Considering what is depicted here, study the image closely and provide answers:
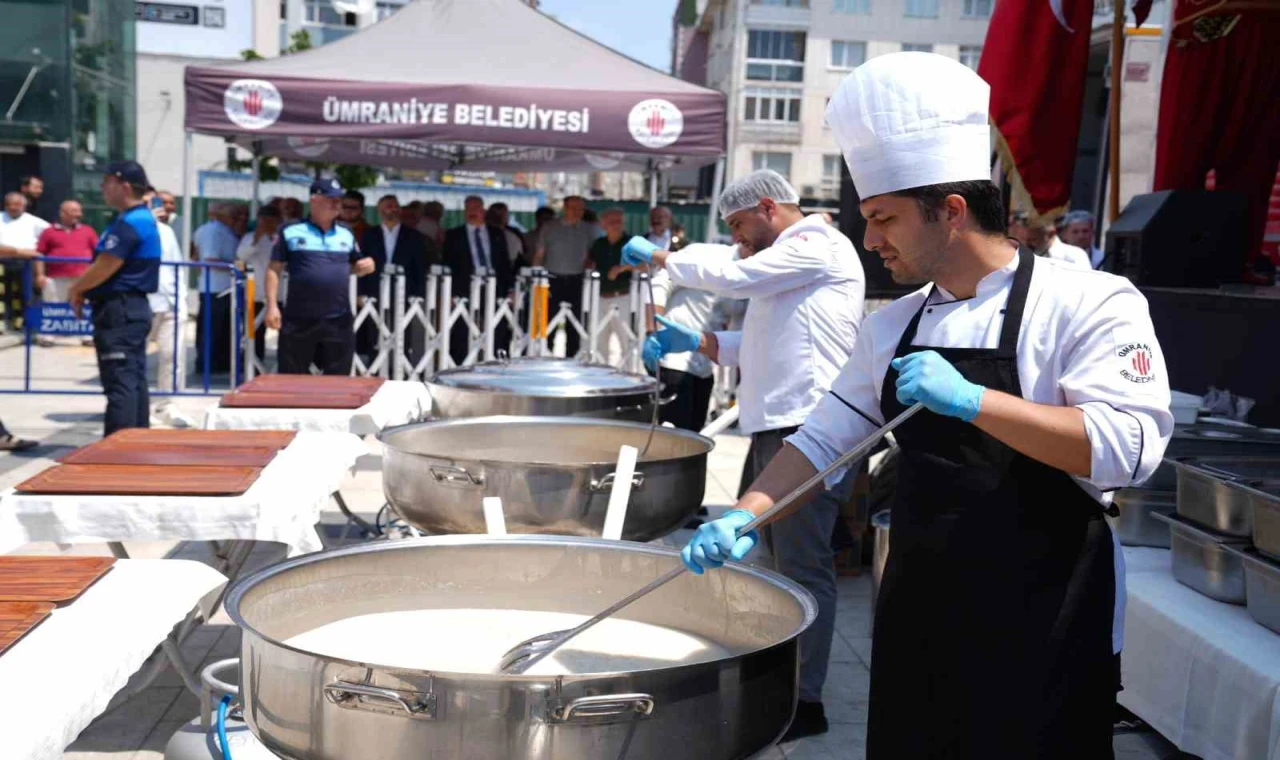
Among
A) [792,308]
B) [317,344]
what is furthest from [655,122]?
[792,308]

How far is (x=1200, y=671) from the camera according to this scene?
2.40 m

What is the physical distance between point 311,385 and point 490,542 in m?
2.92

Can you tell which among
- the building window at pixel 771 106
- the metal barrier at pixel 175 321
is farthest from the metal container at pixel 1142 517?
the building window at pixel 771 106

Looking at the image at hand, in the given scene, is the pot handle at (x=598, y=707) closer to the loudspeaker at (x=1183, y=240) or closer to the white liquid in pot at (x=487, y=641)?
the white liquid in pot at (x=487, y=641)

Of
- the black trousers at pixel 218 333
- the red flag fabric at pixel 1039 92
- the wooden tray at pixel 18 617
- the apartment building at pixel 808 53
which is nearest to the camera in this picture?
the wooden tray at pixel 18 617

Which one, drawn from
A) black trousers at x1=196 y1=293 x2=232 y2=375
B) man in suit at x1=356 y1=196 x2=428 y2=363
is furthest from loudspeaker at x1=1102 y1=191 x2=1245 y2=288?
black trousers at x1=196 y1=293 x2=232 y2=375

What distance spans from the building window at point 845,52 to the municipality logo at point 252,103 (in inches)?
1684

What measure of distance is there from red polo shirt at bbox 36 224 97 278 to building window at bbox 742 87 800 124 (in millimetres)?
39483

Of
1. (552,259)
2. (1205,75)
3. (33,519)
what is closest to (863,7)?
(552,259)

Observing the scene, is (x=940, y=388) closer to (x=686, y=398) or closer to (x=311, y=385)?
(x=311, y=385)

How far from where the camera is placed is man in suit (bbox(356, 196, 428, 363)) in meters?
10.3

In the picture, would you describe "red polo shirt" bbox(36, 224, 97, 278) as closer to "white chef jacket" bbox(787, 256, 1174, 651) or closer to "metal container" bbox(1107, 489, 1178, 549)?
"metal container" bbox(1107, 489, 1178, 549)

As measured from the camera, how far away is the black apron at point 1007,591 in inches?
70.2

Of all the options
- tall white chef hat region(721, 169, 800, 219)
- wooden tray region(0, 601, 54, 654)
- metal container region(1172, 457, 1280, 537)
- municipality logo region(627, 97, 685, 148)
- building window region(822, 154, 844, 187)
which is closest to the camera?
wooden tray region(0, 601, 54, 654)
